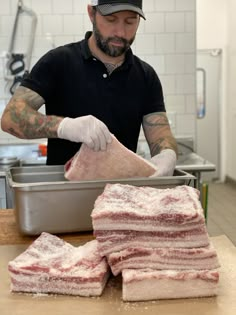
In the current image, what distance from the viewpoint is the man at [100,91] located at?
154cm

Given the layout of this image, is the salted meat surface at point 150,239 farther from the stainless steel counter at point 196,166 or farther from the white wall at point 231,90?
the white wall at point 231,90

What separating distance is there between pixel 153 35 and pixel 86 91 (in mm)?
1862

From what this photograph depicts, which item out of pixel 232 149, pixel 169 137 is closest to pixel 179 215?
pixel 169 137

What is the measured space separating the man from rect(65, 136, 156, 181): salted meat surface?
224 millimetres

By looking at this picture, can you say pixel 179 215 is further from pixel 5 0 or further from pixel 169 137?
pixel 5 0

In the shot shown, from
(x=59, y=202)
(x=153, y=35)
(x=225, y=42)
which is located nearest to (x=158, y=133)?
(x=59, y=202)

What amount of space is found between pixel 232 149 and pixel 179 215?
491cm

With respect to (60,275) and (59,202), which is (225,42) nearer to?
(59,202)

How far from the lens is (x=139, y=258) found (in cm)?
93

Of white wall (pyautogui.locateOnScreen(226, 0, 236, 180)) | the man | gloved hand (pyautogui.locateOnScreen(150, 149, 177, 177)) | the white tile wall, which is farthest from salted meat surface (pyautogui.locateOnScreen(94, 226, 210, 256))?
white wall (pyautogui.locateOnScreen(226, 0, 236, 180))

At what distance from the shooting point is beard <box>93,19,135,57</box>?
162 cm

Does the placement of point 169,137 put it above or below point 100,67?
below

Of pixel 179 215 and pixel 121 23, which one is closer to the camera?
pixel 179 215

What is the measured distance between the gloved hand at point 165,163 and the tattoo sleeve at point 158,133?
0.11m
